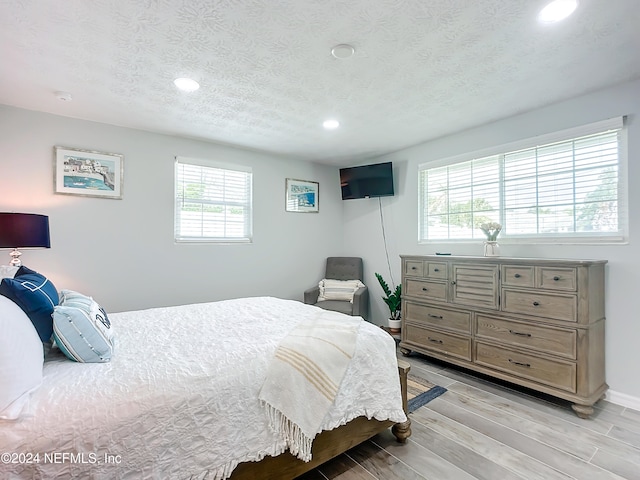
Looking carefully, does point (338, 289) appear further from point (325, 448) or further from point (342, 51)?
point (342, 51)

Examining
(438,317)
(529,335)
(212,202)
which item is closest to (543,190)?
(529,335)

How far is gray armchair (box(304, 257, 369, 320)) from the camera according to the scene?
4039 millimetres

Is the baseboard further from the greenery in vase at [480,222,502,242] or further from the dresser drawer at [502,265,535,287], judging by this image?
the greenery in vase at [480,222,502,242]

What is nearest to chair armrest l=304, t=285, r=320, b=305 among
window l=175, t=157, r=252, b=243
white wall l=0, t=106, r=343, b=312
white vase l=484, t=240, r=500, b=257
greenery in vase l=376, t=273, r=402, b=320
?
white wall l=0, t=106, r=343, b=312

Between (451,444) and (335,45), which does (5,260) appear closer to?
(335,45)

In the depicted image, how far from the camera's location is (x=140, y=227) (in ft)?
11.1

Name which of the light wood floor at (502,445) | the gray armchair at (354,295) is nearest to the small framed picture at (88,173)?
the gray armchair at (354,295)

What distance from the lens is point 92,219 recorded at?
3.13 meters

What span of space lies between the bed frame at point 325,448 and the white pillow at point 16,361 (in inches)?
33.8

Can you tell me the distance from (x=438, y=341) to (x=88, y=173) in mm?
3877

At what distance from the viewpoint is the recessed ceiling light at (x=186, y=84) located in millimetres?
2352

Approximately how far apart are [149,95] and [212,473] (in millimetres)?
2675

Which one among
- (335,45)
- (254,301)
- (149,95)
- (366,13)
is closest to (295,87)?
(335,45)

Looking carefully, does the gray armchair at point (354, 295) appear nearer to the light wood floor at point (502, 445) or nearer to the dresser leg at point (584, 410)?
the light wood floor at point (502, 445)
